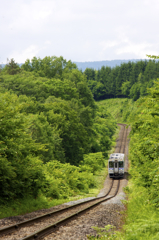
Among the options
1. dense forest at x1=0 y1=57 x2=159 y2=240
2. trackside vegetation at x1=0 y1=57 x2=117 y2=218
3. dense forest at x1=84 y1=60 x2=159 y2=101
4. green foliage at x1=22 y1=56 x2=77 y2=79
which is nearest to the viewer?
dense forest at x1=0 y1=57 x2=159 y2=240

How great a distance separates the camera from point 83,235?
32.0 ft

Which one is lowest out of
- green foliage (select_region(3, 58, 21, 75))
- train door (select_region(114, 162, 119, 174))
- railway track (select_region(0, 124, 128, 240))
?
train door (select_region(114, 162, 119, 174))

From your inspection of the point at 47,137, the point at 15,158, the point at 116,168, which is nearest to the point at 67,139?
the point at 47,137

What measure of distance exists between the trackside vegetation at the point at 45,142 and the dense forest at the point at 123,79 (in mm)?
39440

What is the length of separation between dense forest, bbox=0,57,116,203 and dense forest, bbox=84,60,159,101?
41.7 meters

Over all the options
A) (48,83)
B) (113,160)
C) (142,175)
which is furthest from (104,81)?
(142,175)

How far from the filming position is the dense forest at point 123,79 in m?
130

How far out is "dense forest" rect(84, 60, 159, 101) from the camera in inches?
5118

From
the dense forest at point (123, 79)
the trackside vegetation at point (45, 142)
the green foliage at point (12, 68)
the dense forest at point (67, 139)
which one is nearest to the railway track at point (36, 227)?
the trackside vegetation at point (45, 142)

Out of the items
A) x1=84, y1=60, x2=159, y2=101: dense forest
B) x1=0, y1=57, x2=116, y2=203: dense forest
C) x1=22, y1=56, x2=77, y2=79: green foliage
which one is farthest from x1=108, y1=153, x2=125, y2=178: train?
x1=84, y1=60, x2=159, y2=101: dense forest

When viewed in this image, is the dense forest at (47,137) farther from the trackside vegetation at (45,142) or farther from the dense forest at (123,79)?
the dense forest at (123,79)

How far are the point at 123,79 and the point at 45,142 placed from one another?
115 metres

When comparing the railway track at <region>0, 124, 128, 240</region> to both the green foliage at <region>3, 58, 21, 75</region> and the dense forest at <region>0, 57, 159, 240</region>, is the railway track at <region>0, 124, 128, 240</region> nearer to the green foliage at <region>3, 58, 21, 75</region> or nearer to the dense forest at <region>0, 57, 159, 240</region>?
the dense forest at <region>0, 57, 159, 240</region>

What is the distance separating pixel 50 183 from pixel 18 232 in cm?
1119
